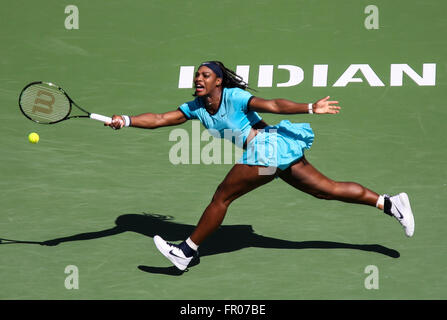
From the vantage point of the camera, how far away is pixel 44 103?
31.5ft

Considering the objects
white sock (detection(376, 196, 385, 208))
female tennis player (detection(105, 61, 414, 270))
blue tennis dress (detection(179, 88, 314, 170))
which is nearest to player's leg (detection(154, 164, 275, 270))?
female tennis player (detection(105, 61, 414, 270))

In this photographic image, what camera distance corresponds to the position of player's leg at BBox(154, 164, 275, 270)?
8.96m

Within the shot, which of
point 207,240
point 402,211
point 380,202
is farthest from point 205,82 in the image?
point 402,211

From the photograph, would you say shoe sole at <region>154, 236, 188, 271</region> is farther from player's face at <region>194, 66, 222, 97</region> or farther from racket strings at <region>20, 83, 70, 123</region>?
racket strings at <region>20, 83, 70, 123</region>

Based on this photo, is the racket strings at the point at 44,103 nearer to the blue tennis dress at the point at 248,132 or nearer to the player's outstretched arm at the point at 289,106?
the blue tennis dress at the point at 248,132

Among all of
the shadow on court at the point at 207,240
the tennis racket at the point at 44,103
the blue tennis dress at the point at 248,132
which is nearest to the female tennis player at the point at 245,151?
the blue tennis dress at the point at 248,132

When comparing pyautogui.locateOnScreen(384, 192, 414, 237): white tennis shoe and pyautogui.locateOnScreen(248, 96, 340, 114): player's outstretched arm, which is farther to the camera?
pyautogui.locateOnScreen(384, 192, 414, 237): white tennis shoe

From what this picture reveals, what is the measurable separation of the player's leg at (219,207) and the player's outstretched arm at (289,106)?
0.58 m

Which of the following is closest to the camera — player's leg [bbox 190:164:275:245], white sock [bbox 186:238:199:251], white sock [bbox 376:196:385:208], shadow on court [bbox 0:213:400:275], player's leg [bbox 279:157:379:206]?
player's leg [bbox 190:164:275:245]

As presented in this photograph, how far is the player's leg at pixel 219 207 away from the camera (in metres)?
8.96

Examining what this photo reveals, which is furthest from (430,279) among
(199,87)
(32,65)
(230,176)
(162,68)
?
(32,65)

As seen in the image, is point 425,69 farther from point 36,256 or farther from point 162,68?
point 36,256

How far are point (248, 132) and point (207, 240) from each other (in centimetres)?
143

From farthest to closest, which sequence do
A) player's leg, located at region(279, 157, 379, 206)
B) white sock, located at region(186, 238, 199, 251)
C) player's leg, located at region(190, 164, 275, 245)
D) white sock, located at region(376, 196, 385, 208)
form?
white sock, located at region(376, 196, 385, 208)
player's leg, located at region(279, 157, 379, 206)
white sock, located at region(186, 238, 199, 251)
player's leg, located at region(190, 164, 275, 245)
